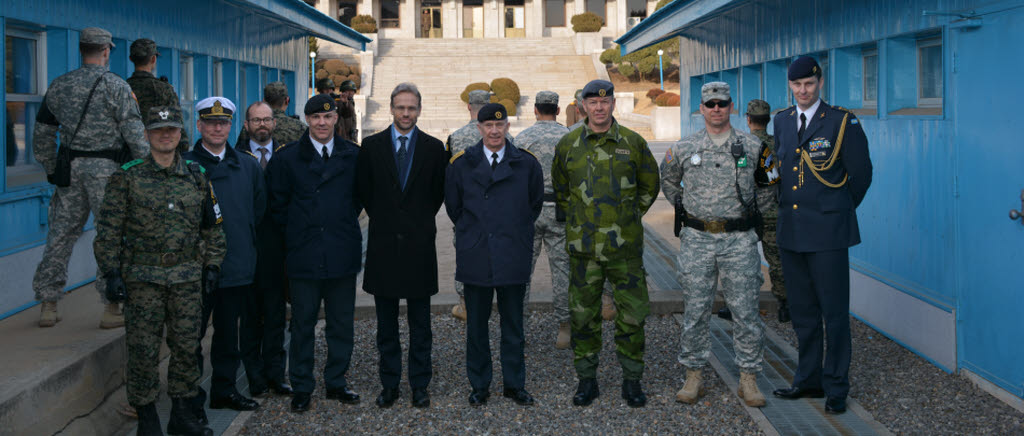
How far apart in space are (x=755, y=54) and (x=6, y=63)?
845 centimetres

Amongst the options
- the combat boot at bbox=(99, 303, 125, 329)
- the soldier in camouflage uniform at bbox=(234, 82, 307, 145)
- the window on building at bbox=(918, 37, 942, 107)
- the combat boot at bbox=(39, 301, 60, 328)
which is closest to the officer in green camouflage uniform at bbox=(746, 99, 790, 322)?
the window on building at bbox=(918, 37, 942, 107)

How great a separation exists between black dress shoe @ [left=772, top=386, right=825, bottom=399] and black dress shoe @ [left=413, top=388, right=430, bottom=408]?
7.31ft

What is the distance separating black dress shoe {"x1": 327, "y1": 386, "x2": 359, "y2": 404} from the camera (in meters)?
5.79

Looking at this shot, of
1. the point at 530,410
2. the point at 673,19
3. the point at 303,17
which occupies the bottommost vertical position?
the point at 530,410

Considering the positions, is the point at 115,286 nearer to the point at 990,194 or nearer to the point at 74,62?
the point at 74,62

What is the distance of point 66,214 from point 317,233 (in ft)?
6.58

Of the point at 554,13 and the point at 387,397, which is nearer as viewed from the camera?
the point at 387,397

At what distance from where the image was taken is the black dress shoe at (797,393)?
576 cm

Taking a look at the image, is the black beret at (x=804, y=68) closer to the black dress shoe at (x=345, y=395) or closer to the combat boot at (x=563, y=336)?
the combat boot at (x=563, y=336)

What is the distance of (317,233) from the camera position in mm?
5633

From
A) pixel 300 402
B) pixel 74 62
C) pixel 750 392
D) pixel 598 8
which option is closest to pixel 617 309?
pixel 750 392

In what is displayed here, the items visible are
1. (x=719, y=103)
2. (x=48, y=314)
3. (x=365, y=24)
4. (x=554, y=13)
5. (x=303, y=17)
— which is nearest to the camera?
(x=719, y=103)

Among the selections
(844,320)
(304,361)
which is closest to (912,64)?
(844,320)

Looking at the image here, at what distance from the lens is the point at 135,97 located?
6.41 m
